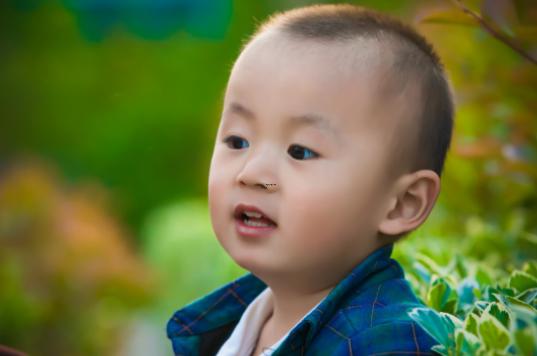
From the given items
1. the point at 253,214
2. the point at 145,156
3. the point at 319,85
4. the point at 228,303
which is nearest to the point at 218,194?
the point at 253,214

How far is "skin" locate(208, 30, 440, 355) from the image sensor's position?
4.64 feet

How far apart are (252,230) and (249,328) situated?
34 cm

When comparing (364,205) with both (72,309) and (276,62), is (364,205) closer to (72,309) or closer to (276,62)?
(276,62)

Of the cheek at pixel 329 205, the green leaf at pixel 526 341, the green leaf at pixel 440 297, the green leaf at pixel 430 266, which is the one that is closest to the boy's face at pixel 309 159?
the cheek at pixel 329 205

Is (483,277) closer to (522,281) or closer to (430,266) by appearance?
(430,266)

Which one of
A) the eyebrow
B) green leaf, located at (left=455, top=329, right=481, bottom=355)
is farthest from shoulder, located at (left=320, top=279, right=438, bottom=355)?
the eyebrow

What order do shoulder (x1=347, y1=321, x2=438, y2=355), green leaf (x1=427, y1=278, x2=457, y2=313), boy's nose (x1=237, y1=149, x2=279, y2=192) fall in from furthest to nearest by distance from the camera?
→ green leaf (x1=427, y1=278, x2=457, y2=313)
boy's nose (x1=237, y1=149, x2=279, y2=192)
shoulder (x1=347, y1=321, x2=438, y2=355)

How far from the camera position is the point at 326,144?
142cm

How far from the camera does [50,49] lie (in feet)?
27.3

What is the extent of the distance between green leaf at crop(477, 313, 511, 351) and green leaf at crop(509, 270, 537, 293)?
10.6 inches

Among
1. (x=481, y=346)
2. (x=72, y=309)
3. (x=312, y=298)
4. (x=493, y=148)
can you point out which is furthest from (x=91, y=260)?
(x=481, y=346)

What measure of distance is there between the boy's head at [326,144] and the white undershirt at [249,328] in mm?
226

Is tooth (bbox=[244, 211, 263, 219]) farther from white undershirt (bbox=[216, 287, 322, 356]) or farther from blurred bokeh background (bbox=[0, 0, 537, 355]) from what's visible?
blurred bokeh background (bbox=[0, 0, 537, 355])

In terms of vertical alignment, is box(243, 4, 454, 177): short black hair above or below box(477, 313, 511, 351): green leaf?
above
